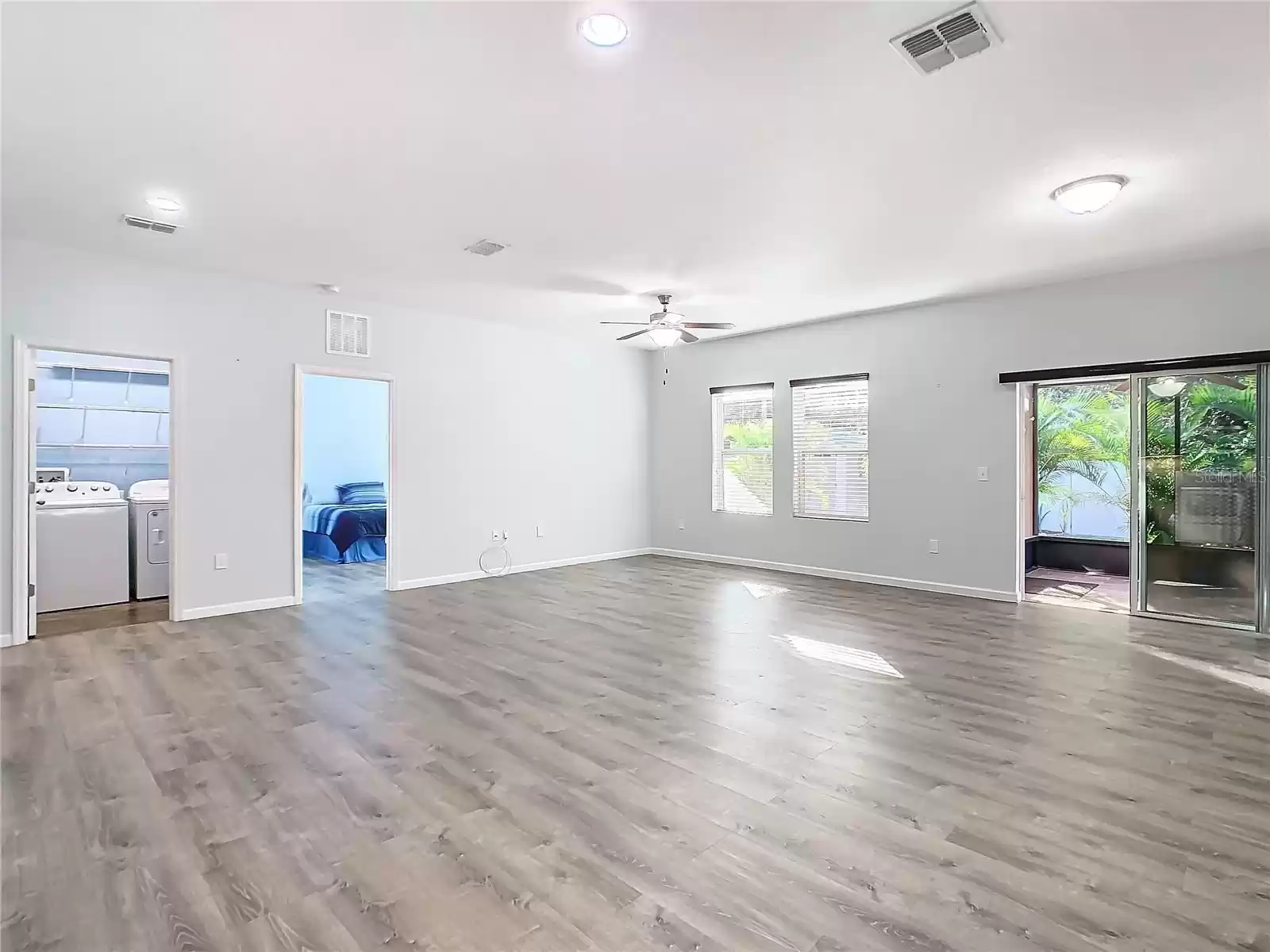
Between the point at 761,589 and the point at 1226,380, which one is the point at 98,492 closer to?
the point at 761,589

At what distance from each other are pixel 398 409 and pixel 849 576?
4816mm

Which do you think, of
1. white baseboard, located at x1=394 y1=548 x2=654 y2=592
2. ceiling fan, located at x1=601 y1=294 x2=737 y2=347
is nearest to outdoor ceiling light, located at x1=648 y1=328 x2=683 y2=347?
ceiling fan, located at x1=601 y1=294 x2=737 y2=347

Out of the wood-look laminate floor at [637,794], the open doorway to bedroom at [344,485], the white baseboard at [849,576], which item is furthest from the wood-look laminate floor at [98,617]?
the white baseboard at [849,576]

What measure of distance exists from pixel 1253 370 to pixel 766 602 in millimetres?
3958

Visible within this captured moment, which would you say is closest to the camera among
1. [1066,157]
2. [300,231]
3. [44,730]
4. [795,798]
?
[795,798]

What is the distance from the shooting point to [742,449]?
8180 mm

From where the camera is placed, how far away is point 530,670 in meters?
4.04

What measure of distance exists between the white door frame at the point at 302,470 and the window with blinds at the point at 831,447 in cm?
421

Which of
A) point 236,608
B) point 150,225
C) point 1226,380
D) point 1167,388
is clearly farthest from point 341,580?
point 1226,380

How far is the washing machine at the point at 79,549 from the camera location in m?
5.43

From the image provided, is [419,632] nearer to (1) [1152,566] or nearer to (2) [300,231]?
(2) [300,231]

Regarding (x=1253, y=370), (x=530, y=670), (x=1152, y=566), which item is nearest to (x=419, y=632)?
(x=530, y=670)

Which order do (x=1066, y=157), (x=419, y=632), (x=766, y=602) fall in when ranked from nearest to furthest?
1. (x=1066, y=157)
2. (x=419, y=632)
3. (x=766, y=602)

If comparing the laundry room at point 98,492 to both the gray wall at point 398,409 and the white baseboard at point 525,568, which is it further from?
the white baseboard at point 525,568
